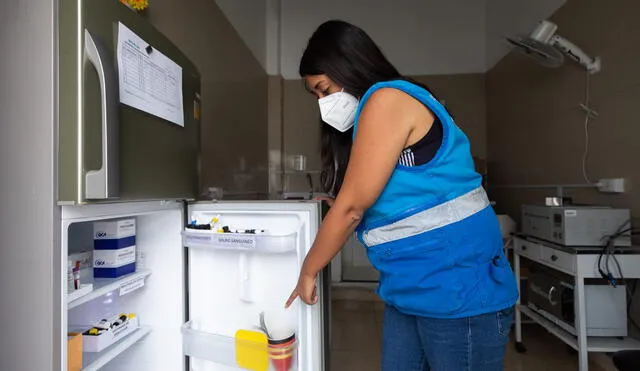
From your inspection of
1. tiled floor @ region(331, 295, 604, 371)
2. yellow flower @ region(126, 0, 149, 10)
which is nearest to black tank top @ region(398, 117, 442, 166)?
yellow flower @ region(126, 0, 149, 10)

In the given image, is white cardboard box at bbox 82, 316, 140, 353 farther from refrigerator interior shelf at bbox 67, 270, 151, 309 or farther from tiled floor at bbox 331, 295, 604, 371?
tiled floor at bbox 331, 295, 604, 371

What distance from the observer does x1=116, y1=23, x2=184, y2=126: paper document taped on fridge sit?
2.48 feet

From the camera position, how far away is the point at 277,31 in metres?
3.70

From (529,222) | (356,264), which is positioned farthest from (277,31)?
(529,222)

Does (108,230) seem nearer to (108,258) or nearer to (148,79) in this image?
(108,258)

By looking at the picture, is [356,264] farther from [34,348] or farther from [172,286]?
[34,348]

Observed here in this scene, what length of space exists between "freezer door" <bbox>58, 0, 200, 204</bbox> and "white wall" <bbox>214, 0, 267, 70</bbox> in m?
1.69

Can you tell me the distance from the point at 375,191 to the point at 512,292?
419 millimetres

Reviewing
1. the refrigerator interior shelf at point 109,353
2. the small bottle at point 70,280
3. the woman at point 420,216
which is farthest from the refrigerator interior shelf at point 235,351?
the small bottle at point 70,280

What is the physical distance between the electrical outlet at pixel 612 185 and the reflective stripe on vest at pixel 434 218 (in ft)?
5.33

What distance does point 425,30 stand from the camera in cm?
Result: 374

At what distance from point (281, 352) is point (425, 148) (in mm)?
656

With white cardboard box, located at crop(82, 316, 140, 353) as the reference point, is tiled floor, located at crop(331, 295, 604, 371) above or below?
below

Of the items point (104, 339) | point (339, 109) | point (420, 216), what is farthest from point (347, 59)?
point (104, 339)
